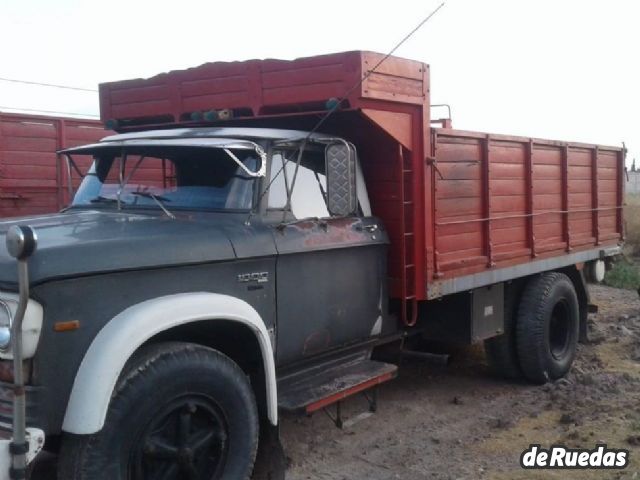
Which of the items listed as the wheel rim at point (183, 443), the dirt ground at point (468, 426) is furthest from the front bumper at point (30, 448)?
the dirt ground at point (468, 426)

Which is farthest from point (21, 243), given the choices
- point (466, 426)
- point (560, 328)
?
point (560, 328)

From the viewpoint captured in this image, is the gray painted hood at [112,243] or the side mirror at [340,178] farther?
the side mirror at [340,178]

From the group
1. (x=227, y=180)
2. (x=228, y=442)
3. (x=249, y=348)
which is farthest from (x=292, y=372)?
(x=227, y=180)

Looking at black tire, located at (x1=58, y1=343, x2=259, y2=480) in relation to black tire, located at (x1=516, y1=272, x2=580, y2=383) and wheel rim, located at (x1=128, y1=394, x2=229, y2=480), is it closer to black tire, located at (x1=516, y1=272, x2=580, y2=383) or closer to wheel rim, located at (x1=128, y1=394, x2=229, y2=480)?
wheel rim, located at (x1=128, y1=394, x2=229, y2=480)

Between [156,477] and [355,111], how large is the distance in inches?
104

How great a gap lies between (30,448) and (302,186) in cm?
236

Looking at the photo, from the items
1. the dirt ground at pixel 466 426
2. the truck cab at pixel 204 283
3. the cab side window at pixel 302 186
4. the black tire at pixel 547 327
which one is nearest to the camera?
the truck cab at pixel 204 283

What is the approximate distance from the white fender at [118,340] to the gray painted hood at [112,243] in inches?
8.1

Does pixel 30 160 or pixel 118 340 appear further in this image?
pixel 30 160

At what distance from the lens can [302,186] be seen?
4.83m

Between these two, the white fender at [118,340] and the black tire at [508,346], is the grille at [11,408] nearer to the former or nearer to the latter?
the white fender at [118,340]

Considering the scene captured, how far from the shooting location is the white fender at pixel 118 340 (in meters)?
3.21

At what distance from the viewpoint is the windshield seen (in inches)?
178

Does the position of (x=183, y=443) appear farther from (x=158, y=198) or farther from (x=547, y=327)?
(x=547, y=327)
